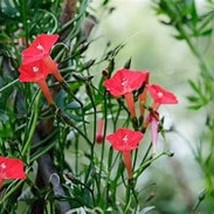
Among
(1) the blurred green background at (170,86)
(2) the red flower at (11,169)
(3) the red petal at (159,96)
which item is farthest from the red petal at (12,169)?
(1) the blurred green background at (170,86)

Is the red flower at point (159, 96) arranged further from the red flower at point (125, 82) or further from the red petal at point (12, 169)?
the red petal at point (12, 169)

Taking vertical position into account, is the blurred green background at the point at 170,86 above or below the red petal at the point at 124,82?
below

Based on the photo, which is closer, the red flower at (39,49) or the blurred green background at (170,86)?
the red flower at (39,49)

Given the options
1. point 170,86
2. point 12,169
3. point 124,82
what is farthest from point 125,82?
point 170,86

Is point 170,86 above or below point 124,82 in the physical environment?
below

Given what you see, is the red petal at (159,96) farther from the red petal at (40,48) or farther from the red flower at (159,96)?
the red petal at (40,48)

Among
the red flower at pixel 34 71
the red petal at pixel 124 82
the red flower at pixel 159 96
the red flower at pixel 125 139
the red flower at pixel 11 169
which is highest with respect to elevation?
the red flower at pixel 34 71

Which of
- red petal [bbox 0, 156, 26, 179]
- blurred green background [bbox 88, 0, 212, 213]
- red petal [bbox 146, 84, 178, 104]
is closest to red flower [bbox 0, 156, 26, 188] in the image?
red petal [bbox 0, 156, 26, 179]

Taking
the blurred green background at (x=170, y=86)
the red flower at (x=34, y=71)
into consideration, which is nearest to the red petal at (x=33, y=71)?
the red flower at (x=34, y=71)

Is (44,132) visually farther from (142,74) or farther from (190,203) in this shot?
(190,203)

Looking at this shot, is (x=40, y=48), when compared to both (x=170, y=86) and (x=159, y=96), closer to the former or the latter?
(x=159, y=96)
